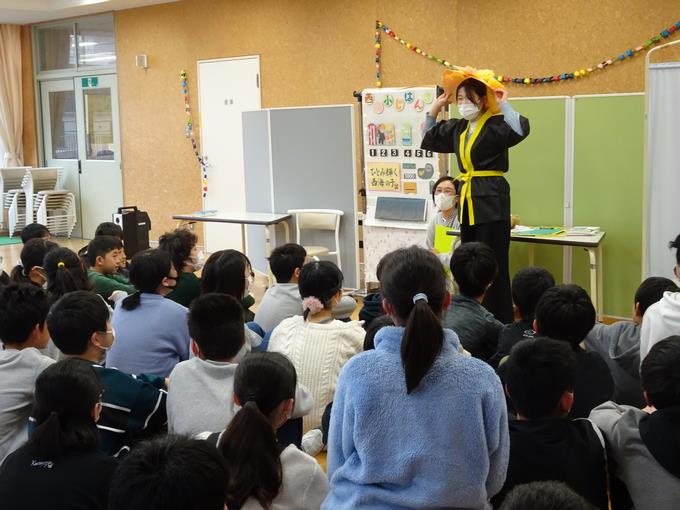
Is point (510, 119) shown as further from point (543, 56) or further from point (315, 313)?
point (543, 56)

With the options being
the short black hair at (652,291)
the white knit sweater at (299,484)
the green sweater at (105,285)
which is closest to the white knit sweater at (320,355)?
the white knit sweater at (299,484)

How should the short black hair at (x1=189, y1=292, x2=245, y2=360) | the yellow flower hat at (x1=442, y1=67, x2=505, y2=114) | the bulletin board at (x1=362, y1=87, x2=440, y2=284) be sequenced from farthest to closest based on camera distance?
the bulletin board at (x1=362, y1=87, x2=440, y2=284)
the yellow flower hat at (x1=442, y1=67, x2=505, y2=114)
the short black hair at (x1=189, y1=292, x2=245, y2=360)

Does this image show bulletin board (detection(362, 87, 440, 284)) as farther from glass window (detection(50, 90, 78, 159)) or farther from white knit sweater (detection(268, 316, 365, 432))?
glass window (detection(50, 90, 78, 159))

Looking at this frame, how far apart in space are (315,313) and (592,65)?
4.15 metres

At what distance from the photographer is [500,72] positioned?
6.49 meters

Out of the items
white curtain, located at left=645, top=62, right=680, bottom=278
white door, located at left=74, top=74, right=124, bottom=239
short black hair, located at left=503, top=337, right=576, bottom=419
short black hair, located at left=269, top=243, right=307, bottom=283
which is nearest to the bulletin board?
white curtain, located at left=645, top=62, right=680, bottom=278

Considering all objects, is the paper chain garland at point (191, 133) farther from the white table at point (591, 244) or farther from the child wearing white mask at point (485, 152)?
the child wearing white mask at point (485, 152)

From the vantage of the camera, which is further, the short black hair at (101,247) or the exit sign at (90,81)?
the exit sign at (90,81)

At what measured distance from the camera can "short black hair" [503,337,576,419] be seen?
182cm

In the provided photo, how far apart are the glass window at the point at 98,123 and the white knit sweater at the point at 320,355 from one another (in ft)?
26.0

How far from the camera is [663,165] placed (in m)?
4.22

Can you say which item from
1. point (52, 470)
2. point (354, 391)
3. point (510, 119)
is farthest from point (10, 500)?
point (510, 119)

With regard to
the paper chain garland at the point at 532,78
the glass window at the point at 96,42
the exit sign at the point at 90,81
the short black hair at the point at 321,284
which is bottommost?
the short black hair at the point at 321,284

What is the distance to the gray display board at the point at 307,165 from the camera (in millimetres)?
6418
